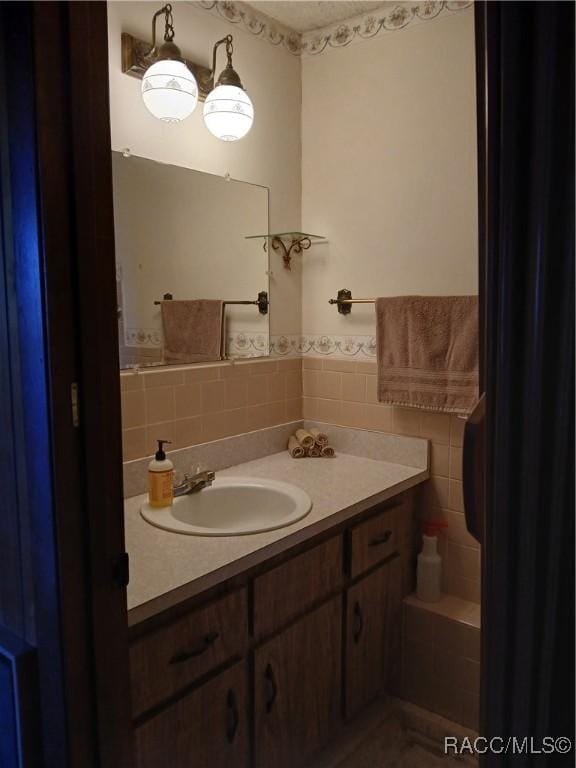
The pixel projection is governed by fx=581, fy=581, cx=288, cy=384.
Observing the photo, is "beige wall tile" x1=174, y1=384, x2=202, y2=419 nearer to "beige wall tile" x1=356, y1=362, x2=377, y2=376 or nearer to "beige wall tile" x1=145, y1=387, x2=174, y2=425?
"beige wall tile" x1=145, y1=387, x2=174, y2=425

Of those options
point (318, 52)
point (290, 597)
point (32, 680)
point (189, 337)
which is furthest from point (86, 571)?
point (318, 52)

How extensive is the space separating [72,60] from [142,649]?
3.36ft

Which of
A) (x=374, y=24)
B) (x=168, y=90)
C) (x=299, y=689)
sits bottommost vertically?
(x=299, y=689)

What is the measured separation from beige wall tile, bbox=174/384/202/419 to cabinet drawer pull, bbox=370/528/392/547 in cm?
69

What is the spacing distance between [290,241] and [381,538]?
44.3 inches

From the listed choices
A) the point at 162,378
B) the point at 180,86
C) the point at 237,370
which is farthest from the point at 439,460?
the point at 180,86

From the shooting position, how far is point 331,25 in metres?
2.08

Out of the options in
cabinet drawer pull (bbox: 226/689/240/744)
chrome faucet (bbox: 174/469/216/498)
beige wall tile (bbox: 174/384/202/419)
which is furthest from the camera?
beige wall tile (bbox: 174/384/202/419)

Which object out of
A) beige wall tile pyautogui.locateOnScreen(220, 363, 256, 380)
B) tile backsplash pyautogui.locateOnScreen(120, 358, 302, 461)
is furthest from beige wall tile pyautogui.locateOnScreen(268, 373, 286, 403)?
beige wall tile pyautogui.locateOnScreen(220, 363, 256, 380)

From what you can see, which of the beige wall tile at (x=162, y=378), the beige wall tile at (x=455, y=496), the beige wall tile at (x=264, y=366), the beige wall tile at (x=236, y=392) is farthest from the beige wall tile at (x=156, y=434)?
the beige wall tile at (x=455, y=496)

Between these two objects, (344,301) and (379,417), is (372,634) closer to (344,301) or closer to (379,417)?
(379,417)

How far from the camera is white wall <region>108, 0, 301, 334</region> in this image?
1646 millimetres

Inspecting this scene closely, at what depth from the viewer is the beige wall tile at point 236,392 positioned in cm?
201

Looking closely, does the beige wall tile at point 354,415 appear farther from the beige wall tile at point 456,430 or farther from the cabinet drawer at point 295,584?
the cabinet drawer at point 295,584
